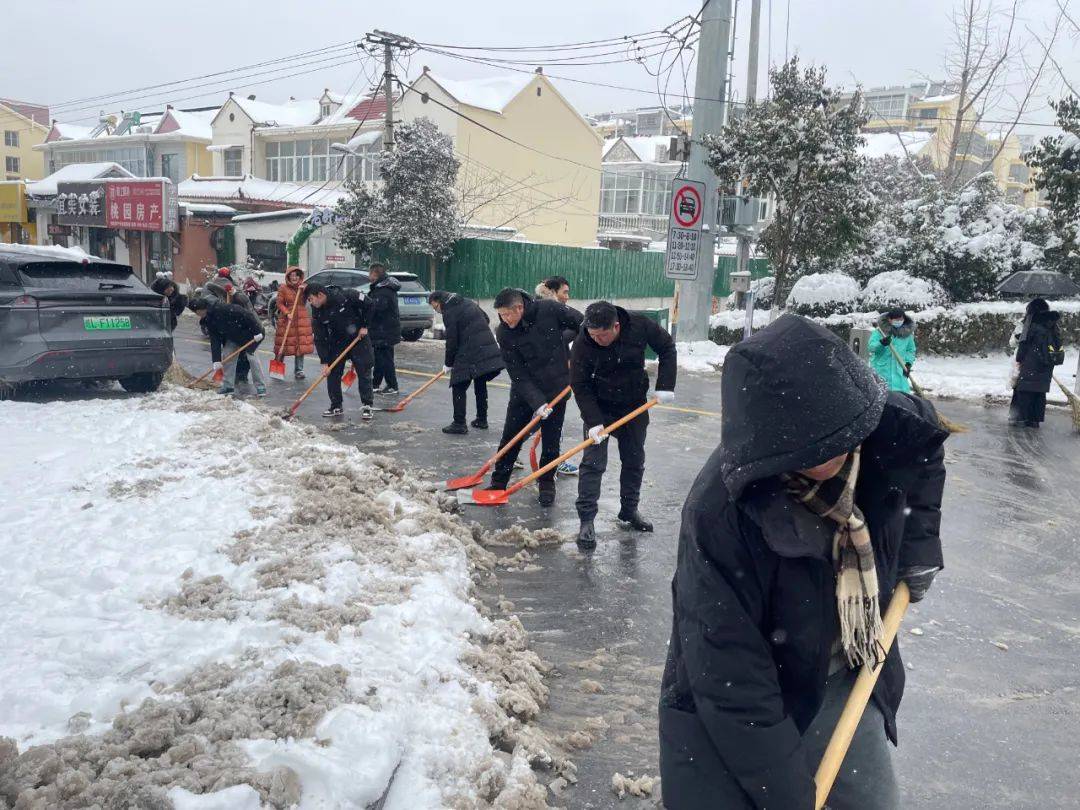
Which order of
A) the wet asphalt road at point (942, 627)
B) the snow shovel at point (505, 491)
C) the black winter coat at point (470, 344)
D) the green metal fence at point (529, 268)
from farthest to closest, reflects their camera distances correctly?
the green metal fence at point (529, 268)
the black winter coat at point (470, 344)
the snow shovel at point (505, 491)
the wet asphalt road at point (942, 627)

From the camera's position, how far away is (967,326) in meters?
15.4

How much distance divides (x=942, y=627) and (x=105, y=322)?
8433 millimetres

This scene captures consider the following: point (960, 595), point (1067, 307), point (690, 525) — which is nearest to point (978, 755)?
point (960, 595)

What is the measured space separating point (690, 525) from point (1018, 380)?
10.1 m

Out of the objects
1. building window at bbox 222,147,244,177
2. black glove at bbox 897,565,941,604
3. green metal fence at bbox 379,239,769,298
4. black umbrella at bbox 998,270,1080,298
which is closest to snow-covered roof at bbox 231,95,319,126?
building window at bbox 222,147,244,177

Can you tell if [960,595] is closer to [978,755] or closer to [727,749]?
[978,755]

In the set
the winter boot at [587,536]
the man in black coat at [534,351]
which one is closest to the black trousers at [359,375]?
the man in black coat at [534,351]

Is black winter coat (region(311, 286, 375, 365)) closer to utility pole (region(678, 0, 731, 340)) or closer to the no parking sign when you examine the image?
the no parking sign

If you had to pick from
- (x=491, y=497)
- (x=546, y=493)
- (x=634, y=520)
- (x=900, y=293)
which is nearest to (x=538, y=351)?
(x=546, y=493)

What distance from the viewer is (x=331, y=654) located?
11.1 ft

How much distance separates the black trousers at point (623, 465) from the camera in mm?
5621

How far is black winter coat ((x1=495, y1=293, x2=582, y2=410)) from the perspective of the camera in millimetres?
6828

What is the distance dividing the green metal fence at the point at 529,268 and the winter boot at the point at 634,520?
56.3 ft

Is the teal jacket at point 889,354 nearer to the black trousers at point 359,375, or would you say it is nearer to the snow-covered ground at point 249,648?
the snow-covered ground at point 249,648
